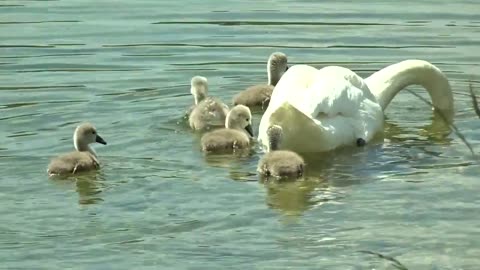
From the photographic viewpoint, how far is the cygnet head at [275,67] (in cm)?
1522

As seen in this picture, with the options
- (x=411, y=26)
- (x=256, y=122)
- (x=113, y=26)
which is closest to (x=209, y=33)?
(x=113, y=26)

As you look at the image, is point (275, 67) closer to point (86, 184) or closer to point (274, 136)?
point (274, 136)

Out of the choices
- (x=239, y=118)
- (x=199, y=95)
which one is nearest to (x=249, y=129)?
(x=239, y=118)

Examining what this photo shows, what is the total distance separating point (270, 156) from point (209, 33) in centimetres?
658

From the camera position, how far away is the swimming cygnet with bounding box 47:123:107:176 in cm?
1200

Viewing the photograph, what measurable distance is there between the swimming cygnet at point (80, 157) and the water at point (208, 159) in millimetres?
113

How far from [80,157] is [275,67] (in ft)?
11.7

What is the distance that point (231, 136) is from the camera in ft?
42.6

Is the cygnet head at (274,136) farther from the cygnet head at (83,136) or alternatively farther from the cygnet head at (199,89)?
the cygnet head at (199,89)

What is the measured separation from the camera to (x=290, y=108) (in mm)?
12344

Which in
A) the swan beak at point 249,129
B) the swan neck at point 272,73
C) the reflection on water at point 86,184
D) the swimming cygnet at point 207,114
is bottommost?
the reflection on water at point 86,184

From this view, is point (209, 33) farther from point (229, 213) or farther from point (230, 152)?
point (229, 213)

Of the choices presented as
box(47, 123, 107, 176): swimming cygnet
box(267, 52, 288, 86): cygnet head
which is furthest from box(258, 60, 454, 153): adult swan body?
box(267, 52, 288, 86): cygnet head

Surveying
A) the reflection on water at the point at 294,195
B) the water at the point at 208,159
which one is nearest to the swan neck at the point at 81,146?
the water at the point at 208,159
